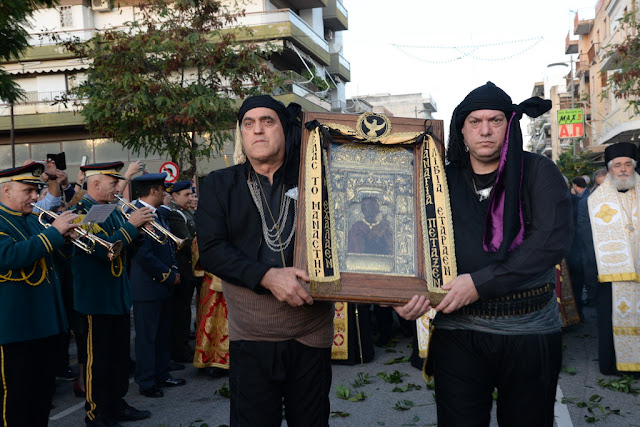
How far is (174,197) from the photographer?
8.43m

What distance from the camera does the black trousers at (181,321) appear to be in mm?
8141

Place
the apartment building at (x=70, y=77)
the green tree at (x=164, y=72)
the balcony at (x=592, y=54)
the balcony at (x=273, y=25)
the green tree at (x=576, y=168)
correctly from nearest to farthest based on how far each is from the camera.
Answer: the green tree at (x=164, y=72), the green tree at (x=576, y=168), the balcony at (x=273, y=25), the apartment building at (x=70, y=77), the balcony at (x=592, y=54)

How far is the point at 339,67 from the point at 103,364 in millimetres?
35047

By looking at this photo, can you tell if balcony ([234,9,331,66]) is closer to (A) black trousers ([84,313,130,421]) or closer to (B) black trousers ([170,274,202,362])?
(B) black trousers ([170,274,202,362])

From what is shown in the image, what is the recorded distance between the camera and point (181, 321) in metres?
8.24

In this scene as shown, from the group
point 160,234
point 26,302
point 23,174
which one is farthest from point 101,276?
point 160,234

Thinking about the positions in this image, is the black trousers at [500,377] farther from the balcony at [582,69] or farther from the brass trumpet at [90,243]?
the balcony at [582,69]

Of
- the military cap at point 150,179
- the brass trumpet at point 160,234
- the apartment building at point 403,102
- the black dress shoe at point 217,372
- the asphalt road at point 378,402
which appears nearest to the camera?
the asphalt road at point 378,402

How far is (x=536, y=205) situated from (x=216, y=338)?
5.04 m

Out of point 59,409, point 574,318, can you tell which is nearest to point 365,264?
point 59,409

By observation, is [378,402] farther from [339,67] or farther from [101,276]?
[339,67]

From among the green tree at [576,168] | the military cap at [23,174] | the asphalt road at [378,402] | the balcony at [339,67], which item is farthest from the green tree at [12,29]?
the balcony at [339,67]

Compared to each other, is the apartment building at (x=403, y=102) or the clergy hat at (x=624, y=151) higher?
the apartment building at (x=403, y=102)

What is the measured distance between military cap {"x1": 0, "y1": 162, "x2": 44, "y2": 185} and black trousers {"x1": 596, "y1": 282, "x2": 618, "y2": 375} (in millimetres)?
5747
